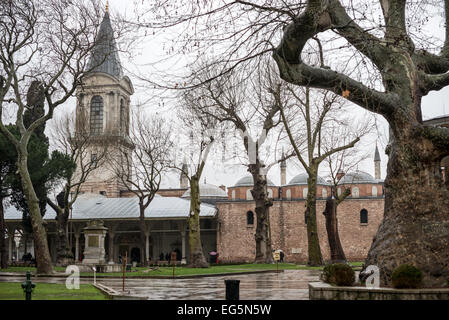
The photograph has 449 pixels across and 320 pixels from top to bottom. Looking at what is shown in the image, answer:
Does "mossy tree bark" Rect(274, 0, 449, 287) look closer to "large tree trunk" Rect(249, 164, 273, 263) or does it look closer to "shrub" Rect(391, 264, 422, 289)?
"shrub" Rect(391, 264, 422, 289)

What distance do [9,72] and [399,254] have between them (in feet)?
45.4

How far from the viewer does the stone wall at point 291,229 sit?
39.2 m

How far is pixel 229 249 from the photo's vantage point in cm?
3938

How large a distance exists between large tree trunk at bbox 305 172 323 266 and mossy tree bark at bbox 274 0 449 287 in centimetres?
1250

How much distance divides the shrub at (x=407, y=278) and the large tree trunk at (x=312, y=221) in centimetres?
1418

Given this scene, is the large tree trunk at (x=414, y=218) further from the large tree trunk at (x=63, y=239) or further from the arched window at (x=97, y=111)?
the arched window at (x=97, y=111)

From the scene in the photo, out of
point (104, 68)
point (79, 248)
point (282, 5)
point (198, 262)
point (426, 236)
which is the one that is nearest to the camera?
point (282, 5)

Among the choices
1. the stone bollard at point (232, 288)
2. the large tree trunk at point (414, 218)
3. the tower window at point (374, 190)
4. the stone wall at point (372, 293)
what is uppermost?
the tower window at point (374, 190)

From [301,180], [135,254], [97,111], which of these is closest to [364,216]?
[301,180]

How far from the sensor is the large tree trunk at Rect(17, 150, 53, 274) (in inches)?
671

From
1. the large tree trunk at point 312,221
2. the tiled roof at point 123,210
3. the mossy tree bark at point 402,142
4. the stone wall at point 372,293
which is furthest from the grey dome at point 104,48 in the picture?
the tiled roof at point 123,210

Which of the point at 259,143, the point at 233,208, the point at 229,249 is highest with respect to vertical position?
the point at 259,143

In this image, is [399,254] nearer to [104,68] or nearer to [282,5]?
[282,5]

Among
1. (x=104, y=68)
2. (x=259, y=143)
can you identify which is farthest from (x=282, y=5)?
(x=104, y=68)
